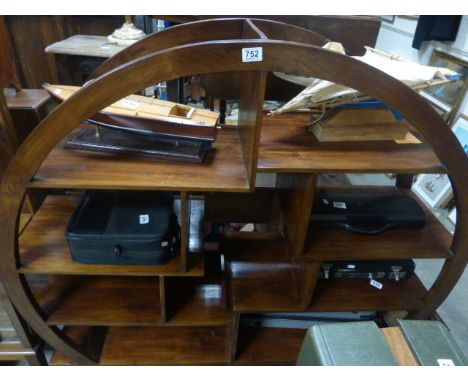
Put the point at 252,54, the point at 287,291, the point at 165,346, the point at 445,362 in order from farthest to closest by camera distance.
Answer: the point at 165,346, the point at 287,291, the point at 252,54, the point at 445,362

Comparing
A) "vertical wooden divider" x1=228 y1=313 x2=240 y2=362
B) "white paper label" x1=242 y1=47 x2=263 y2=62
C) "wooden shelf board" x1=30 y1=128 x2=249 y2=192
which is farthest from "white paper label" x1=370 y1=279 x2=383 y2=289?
"white paper label" x1=242 y1=47 x2=263 y2=62

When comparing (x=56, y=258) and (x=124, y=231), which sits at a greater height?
(x=124, y=231)

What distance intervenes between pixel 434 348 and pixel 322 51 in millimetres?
649

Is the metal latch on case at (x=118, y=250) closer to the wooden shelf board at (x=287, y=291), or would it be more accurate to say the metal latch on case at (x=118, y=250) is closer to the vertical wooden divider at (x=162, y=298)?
the vertical wooden divider at (x=162, y=298)

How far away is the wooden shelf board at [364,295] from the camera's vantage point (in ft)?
4.12

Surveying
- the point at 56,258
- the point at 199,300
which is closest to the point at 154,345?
the point at 199,300

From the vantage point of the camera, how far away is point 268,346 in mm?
1423

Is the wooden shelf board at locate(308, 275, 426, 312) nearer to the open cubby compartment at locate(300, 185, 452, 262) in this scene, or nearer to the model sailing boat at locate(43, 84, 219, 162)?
the open cubby compartment at locate(300, 185, 452, 262)

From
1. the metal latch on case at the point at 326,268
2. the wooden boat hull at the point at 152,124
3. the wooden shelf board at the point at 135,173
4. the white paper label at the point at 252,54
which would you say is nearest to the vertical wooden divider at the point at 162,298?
the wooden shelf board at the point at 135,173

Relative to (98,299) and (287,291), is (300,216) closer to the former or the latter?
(287,291)

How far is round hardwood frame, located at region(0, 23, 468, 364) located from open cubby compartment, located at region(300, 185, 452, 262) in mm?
266

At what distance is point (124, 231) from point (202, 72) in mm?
559

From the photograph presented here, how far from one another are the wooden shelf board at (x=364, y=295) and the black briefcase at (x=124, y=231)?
62 cm
